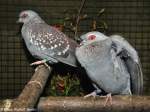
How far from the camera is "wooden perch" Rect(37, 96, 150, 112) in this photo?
2004mm

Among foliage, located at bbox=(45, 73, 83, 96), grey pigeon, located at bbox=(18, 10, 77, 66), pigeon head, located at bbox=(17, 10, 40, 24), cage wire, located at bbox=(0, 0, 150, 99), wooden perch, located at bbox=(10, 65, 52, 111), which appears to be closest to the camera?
wooden perch, located at bbox=(10, 65, 52, 111)

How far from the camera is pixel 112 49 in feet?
7.11

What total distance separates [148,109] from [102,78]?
A: 11.9 inches

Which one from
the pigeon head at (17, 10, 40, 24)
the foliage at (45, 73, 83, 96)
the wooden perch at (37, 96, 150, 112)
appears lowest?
the foliage at (45, 73, 83, 96)

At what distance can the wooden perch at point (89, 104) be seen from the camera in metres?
2.00

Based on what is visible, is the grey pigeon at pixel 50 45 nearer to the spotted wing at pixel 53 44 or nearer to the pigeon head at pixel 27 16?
the spotted wing at pixel 53 44

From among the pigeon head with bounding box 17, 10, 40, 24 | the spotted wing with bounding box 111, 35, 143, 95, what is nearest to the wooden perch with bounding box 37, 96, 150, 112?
the spotted wing with bounding box 111, 35, 143, 95

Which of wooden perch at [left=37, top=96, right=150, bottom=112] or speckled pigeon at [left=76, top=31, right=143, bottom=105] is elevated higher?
speckled pigeon at [left=76, top=31, right=143, bottom=105]

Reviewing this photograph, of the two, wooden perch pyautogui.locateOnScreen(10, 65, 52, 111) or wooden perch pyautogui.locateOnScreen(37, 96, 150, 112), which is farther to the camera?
wooden perch pyautogui.locateOnScreen(37, 96, 150, 112)

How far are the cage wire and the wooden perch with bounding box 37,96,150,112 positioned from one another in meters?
1.43

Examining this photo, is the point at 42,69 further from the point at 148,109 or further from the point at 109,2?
the point at 109,2

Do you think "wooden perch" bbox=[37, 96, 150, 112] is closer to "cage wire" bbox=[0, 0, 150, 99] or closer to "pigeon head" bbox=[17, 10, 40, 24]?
"pigeon head" bbox=[17, 10, 40, 24]

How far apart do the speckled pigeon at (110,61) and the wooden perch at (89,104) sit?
0.22 ft

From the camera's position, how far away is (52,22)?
345 centimetres
